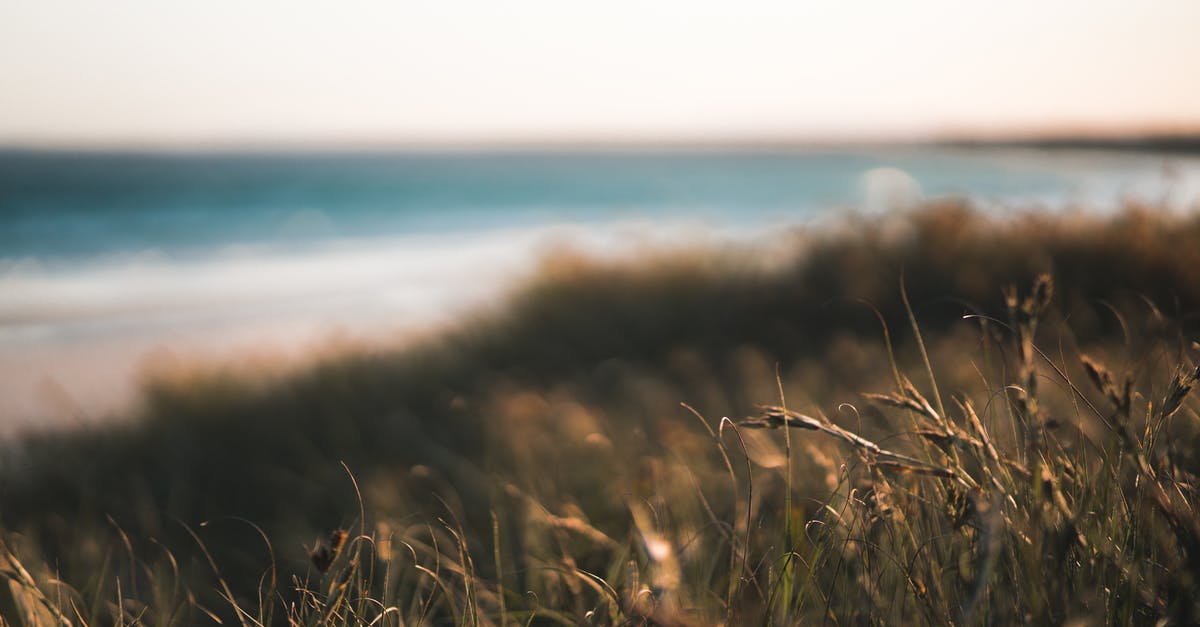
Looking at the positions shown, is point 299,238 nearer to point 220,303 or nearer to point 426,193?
point 220,303

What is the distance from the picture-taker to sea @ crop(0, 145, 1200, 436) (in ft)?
16.7

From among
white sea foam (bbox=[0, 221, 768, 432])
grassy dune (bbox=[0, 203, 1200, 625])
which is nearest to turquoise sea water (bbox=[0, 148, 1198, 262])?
grassy dune (bbox=[0, 203, 1200, 625])

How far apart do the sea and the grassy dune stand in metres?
0.42

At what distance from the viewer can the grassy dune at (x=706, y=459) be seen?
3.69 ft

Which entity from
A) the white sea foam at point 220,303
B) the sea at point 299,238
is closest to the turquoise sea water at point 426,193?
the sea at point 299,238

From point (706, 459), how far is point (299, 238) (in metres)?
15.1

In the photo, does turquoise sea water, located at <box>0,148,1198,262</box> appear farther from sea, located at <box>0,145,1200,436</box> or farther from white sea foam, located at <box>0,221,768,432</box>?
white sea foam, located at <box>0,221,768,432</box>

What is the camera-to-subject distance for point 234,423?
4.03m

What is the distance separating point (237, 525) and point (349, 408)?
1101 mm

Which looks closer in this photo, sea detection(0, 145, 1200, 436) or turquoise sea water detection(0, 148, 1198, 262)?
sea detection(0, 145, 1200, 436)

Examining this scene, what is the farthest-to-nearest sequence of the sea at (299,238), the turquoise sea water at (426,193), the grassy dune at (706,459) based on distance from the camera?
the turquoise sea water at (426,193) < the sea at (299,238) < the grassy dune at (706,459)

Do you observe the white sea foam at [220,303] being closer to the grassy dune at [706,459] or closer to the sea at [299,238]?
the sea at [299,238]

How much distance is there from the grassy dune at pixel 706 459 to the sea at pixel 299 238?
1.37ft

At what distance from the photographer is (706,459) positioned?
9.21ft
